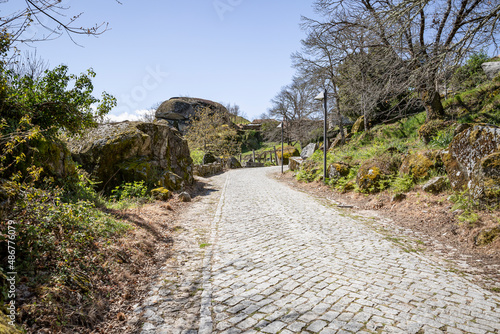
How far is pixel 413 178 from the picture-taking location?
8.55m

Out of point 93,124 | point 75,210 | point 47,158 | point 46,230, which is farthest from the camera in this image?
point 93,124

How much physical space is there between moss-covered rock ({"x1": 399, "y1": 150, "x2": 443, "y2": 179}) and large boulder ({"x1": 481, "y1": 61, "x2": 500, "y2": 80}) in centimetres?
960

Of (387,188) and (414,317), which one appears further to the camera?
(387,188)

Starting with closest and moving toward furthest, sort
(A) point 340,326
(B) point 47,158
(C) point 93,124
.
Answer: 1. (A) point 340,326
2. (B) point 47,158
3. (C) point 93,124

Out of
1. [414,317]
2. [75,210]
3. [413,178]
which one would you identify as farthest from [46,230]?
[413,178]

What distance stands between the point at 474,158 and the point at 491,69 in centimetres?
1172

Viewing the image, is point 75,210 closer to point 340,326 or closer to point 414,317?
point 340,326

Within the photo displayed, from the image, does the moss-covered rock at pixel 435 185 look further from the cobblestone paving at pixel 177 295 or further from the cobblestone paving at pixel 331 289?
the cobblestone paving at pixel 177 295

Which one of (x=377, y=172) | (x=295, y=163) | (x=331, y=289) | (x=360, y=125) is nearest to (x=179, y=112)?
(x=295, y=163)

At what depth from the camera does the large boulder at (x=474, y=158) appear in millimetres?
5828

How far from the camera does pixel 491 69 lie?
1420 centimetres

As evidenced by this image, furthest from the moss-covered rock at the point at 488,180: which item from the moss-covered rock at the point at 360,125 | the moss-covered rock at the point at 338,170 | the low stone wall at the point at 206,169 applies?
the moss-covered rock at the point at 360,125

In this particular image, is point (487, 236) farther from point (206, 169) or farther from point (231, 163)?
point (231, 163)

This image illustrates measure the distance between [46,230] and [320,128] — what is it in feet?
93.5
